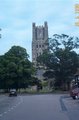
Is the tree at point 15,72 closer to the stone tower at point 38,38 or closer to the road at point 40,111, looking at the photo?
the road at point 40,111

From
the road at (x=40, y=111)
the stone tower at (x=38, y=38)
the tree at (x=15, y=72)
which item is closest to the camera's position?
the road at (x=40, y=111)

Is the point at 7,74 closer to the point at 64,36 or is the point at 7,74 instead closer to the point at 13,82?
the point at 13,82

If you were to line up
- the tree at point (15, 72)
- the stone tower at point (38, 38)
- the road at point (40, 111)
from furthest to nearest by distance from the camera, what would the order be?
the stone tower at point (38, 38) < the tree at point (15, 72) < the road at point (40, 111)

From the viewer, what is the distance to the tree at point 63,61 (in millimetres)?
117625

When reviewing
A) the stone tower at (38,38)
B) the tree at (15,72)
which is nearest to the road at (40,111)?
the tree at (15,72)

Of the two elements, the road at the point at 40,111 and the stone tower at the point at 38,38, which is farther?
the stone tower at the point at 38,38

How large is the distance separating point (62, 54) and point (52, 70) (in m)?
5.82

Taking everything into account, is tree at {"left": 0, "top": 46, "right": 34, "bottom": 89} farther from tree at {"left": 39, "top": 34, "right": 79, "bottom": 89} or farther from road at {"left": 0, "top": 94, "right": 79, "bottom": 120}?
road at {"left": 0, "top": 94, "right": 79, "bottom": 120}

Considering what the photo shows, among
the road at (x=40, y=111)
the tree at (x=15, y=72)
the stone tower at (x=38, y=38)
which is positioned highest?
the stone tower at (x=38, y=38)

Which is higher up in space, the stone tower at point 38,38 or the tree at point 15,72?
the stone tower at point 38,38

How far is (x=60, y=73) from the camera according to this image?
119 m

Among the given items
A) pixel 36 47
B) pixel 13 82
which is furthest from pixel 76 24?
pixel 36 47

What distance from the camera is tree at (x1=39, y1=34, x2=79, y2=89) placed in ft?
386

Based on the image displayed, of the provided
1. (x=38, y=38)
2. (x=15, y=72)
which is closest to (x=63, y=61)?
(x=15, y=72)
